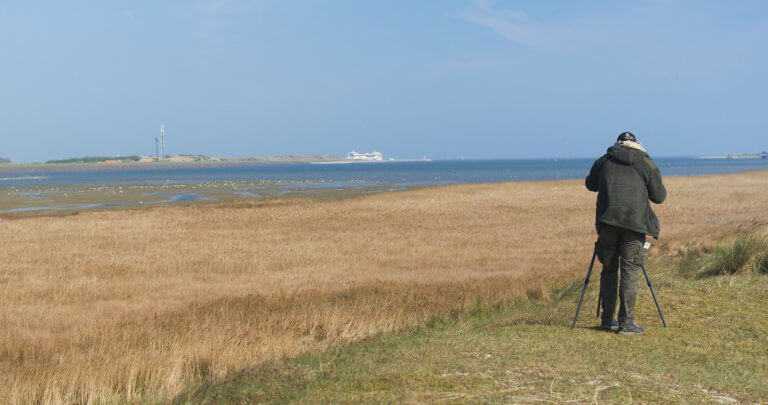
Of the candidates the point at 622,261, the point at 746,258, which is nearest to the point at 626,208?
the point at 622,261

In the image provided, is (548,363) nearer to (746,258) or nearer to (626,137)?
(626,137)

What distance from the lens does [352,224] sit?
30531 millimetres

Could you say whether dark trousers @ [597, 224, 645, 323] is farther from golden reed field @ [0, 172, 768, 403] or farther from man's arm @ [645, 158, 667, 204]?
golden reed field @ [0, 172, 768, 403]

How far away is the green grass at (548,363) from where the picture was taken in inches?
244

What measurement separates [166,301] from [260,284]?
7.97 ft

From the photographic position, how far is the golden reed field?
880 centimetres

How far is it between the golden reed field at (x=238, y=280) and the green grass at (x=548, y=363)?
3.32ft

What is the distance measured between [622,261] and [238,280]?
1031 cm

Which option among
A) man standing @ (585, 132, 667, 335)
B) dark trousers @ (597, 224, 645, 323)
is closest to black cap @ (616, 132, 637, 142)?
man standing @ (585, 132, 667, 335)

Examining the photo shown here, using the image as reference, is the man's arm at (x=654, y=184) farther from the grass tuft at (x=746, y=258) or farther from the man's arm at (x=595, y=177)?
the grass tuft at (x=746, y=258)

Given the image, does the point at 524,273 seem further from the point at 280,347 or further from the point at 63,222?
the point at 63,222

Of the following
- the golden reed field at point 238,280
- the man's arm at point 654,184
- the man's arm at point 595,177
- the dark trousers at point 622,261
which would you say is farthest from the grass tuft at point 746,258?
the man's arm at point 595,177

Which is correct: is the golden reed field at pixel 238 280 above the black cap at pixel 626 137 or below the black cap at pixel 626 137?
below

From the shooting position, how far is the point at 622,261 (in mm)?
8484
